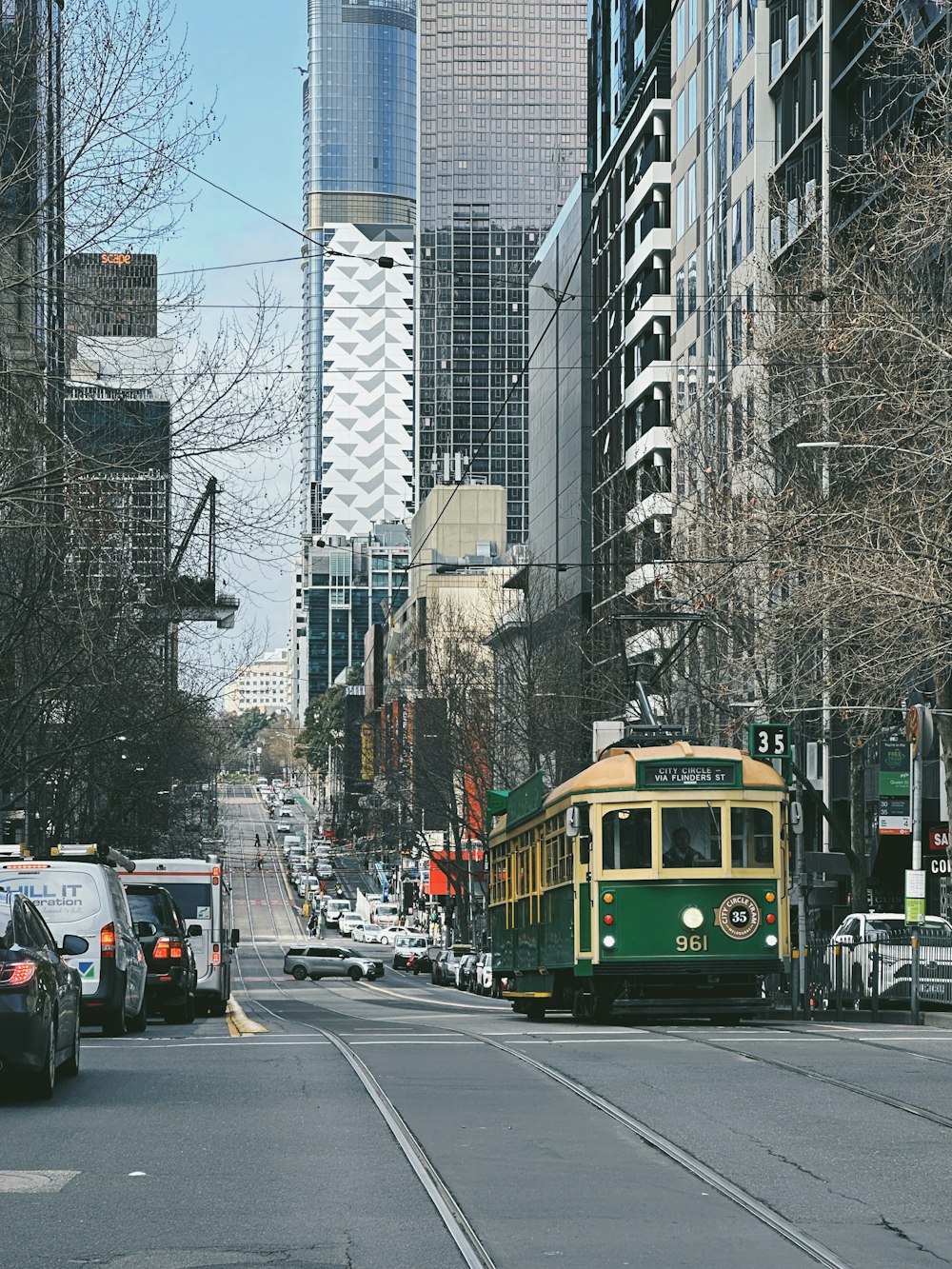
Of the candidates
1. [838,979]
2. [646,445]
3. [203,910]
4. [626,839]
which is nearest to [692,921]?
[626,839]

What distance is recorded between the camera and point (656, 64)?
254 ft

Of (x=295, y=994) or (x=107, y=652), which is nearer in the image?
(x=107, y=652)

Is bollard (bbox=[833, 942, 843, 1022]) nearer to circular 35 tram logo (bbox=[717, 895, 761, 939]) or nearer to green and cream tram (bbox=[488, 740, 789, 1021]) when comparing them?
green and cream tram (bbox=[488, 740, 789, 1021])

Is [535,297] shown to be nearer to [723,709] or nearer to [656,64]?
[656,64]

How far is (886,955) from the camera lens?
101ft

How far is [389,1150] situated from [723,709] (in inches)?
1183

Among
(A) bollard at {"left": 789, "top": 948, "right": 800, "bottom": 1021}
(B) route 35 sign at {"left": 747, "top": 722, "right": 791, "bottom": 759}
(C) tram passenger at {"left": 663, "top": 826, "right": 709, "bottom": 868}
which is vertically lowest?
(A) bollard at {"left": 789, "top": 948, "right": 800, "bottom": 1021}

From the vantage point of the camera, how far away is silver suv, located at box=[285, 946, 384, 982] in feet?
233

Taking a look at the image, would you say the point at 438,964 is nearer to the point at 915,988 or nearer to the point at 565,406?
the point at 565,406

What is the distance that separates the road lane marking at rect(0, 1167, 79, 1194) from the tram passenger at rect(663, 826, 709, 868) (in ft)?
47.4

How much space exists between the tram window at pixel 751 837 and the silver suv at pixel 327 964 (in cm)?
4734

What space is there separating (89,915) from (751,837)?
7.69m

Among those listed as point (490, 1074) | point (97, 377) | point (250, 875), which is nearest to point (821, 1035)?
point (490, 1074)

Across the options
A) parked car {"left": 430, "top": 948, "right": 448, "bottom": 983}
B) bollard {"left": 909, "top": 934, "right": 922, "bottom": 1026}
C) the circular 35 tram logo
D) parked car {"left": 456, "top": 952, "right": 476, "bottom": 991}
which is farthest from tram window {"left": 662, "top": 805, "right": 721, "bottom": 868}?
parked car {"left": 430, "top": 948, "right": 448, "bottom": 983}
